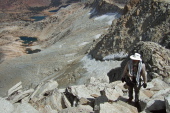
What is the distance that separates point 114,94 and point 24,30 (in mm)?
67237

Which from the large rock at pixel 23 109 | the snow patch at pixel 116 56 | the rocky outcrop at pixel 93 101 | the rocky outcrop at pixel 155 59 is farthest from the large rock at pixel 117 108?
the snow patch at pixel 116 56

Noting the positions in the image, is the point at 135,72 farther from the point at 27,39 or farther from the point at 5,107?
the point at 27,39

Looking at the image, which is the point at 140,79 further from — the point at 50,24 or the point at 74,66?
the point at 50,24

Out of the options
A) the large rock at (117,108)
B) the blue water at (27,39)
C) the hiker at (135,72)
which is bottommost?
the blue water at (27,39)

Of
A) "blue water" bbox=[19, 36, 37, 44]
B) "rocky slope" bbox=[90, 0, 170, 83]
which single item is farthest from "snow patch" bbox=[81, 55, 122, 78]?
"blue water" bbox=[19, 36, 37, 44]

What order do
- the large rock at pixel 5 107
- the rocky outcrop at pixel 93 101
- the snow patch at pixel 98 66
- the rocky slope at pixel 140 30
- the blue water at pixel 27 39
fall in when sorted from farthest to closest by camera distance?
the blue water at pixel 27 39 < the snow patch at pixel 98 66 < the rocky slope at pixel 140 30 < the large rock at pixel 5 107 < the rocky outcrop at pixel 93 101

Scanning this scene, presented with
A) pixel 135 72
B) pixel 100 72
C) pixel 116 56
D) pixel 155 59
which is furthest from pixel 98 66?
pixel 135 72

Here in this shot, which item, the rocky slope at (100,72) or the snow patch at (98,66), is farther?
the snow patch at (98,66)

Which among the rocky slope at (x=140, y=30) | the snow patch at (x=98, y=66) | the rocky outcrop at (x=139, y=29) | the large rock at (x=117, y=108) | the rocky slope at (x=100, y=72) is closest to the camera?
the large rock at (x=117, y=108)

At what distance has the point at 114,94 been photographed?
8.14m

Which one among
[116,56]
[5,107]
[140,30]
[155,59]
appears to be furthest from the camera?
[116,56]

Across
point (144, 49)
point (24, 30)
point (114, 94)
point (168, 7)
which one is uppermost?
point (168, 7)

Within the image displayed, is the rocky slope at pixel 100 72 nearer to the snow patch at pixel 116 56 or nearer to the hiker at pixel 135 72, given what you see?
the snow patch at pixel 116 56

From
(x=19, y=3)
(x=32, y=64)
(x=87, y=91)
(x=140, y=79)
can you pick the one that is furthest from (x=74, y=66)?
(x=19, y=3)
